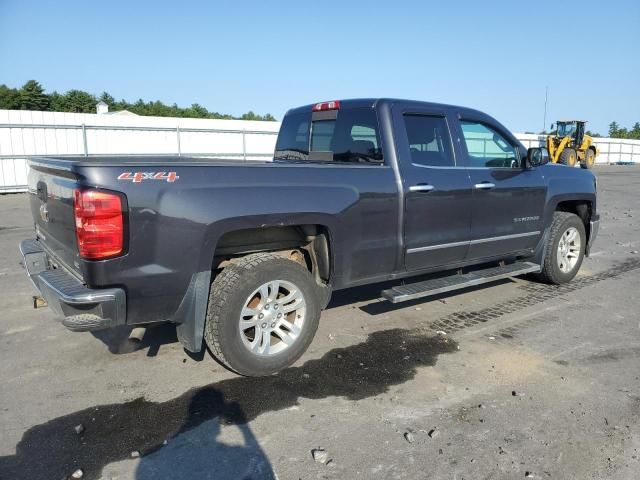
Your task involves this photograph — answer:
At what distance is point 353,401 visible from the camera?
3.25 meters

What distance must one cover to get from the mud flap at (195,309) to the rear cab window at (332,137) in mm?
1836

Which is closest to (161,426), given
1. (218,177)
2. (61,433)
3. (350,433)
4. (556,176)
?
(61,433)

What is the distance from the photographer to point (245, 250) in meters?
3.69

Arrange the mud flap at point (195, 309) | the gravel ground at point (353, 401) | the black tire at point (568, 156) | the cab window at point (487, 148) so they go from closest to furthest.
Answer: the gravel ground at point (353, 401), the mud flap at point (195, 309), the cab window at point (487, 148), the black tire at point (568, 156)

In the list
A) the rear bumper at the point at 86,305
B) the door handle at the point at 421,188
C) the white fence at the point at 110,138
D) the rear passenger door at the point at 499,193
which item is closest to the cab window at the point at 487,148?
the rear passenger door at the point at 499,193

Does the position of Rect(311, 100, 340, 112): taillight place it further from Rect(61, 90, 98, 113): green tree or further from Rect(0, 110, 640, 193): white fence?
Rect(61, 90, 98, 113): green tree

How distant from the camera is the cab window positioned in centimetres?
482

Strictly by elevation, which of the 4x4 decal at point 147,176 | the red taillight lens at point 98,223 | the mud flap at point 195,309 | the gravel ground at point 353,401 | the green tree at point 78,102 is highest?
the green tree at point 78,102

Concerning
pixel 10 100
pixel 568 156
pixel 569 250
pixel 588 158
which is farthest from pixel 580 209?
Answer: pixel 10 100

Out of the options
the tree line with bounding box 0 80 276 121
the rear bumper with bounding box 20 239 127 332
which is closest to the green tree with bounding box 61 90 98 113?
the tree line with bounding box 0 80 276 121

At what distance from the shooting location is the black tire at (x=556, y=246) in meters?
5.68

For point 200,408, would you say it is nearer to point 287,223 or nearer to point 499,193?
point 287,223

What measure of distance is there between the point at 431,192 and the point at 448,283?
89 cm

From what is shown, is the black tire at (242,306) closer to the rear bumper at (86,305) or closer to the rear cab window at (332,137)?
the rear bumper at (86,305)
